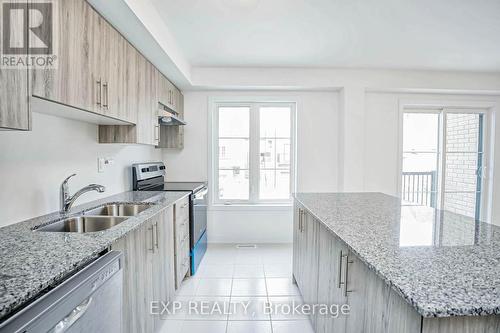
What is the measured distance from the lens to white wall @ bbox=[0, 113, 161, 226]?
1416mm

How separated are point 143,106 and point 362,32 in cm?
223

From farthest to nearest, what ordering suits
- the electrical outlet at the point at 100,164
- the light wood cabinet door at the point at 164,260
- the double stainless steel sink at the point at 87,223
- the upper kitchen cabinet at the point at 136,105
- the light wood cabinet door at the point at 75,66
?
the electrical outlet at the point at 100,164 < the upper kitchen cabinet at the point at 136,105 < the light wood cabinet door at the point at 164,260 < the double stainless steel sink at the point at 87,223 < the light wood cabinet door at the point at 75,66

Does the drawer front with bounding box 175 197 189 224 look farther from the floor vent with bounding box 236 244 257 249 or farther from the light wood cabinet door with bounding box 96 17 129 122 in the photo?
the floor vent with bounding box 236 244 257 249

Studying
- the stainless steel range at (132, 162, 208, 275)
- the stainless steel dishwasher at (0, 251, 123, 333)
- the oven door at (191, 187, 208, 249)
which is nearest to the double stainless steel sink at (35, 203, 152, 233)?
the stainless steel dishwasher at (0, 251, 123, 333)

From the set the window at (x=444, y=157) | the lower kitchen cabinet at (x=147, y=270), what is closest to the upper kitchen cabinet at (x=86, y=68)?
the lower kitchen cabinet at (x=147, y=270)

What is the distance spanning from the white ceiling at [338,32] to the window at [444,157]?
84 centimetres

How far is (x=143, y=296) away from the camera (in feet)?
5.13

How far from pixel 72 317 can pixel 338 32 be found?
2.87 meters

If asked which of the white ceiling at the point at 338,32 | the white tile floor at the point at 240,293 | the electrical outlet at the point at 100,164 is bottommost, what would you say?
the white tile floor at the point at 240,293

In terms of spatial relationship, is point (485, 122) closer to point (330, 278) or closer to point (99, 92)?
point (330, 278)

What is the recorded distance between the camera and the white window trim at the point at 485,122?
388 centimetres

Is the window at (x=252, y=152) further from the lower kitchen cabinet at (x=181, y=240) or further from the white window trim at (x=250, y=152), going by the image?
the lower kitchen cabinet at (x=181, y=240)

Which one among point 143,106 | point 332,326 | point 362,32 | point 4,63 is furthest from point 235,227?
point 4,63

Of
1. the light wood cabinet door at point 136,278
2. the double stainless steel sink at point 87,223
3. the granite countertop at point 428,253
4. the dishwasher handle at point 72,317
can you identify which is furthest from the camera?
the double stainless steel sink at point 87,223
